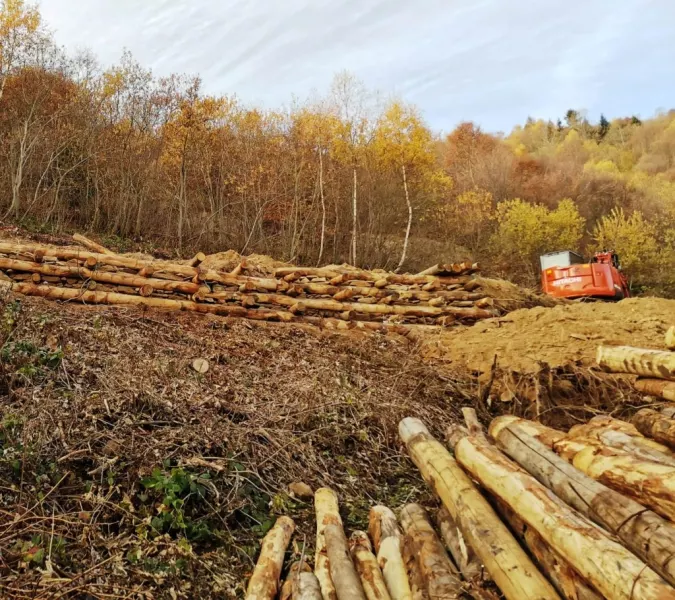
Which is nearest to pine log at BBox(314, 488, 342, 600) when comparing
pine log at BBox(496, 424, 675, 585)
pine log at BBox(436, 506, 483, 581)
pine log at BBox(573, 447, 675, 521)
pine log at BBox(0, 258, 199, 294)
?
pine log at BBox(436, 506, 483, 581)

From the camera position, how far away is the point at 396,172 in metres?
25.9

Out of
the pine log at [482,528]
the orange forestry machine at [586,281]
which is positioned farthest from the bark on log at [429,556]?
the orange forestry machine at [586,281]

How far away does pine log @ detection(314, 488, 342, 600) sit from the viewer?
10.3 feet

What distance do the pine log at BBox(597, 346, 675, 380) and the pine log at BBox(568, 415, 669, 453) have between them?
3.23ft

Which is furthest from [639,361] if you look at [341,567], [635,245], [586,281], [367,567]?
[635,245]

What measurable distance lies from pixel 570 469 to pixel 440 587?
1.17 metres

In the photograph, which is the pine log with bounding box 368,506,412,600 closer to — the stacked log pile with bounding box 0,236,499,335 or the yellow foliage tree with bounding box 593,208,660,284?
the stacked log pile with bounding box 0,236,499,335

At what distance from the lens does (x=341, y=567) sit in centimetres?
320

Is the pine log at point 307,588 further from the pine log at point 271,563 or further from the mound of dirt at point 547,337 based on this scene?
the mound of dirt at point 547,337

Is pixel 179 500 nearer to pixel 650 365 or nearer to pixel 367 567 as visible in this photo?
pixel 367 567

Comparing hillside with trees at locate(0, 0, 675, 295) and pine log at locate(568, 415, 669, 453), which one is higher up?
hillside with trees at locate(0, 0, 675, 295)

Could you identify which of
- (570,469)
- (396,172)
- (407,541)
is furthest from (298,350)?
(396,172)

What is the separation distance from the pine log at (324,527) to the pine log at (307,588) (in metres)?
0.06

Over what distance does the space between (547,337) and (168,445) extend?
655 centimetres
